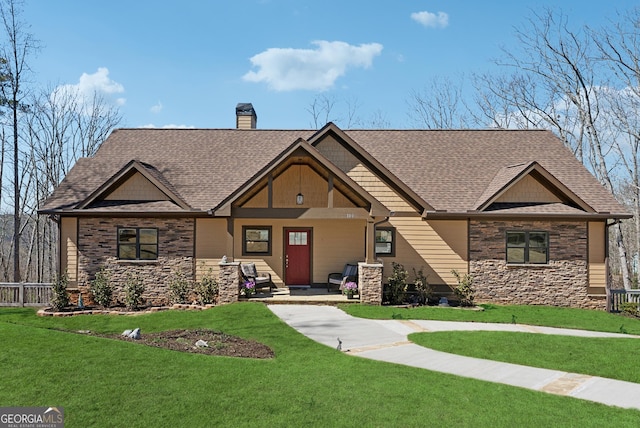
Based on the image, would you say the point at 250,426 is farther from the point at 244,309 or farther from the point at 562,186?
the point at 562,186

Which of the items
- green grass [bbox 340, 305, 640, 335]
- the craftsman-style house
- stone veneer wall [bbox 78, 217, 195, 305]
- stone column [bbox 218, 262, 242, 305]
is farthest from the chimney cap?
green grass [bbox 340, 305, 640, 335]

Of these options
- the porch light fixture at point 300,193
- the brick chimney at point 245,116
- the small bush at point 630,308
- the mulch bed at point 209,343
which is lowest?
the small bush at point 630,308

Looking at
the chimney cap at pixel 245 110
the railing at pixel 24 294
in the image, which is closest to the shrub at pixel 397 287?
the chimney cap at pixel 245 110

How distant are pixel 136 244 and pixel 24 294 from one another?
4.28 metres

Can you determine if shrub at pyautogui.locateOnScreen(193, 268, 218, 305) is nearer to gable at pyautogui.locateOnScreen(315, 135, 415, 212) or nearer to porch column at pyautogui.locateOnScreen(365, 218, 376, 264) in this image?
porch column at pyautogui.locateOnScreen(365, 218, 376, 264)

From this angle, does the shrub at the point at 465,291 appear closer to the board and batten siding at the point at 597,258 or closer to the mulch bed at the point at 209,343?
the board and batten siding at the point at 597,258

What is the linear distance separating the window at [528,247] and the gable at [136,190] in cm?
1212

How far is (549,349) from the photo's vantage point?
29.3 ft

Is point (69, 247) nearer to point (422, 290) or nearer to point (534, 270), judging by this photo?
point (422, 290)

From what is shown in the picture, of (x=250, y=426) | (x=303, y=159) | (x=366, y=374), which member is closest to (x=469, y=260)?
(x=303, y=159)

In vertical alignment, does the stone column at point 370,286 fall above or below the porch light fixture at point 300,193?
below

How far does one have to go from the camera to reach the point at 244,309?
12.7 metres

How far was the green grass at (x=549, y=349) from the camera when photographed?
777 centimetres

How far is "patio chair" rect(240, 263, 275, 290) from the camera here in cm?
1527
